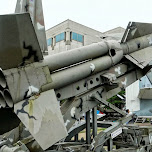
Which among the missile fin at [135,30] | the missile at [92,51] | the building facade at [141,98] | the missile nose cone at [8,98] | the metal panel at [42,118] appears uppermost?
the missile fin at [135,30]

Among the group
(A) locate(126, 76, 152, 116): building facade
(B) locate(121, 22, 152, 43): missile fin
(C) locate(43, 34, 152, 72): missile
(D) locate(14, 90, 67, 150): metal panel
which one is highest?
(B) locate(121, 22, 152, 43): missile fin

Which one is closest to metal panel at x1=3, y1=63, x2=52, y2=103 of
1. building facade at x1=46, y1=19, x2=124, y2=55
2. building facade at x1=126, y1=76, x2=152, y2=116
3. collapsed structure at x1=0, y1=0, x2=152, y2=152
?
collapsed structure at x1=0, y1=0, x2=152, y2=152

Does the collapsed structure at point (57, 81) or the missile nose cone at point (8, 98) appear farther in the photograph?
the missile nose cone at point (8, 98)

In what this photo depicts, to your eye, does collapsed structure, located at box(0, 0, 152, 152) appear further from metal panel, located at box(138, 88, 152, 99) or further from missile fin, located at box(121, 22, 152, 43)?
metal panel, located at box(138, 88, 152, 99)

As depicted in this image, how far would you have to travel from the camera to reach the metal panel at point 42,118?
2873mm

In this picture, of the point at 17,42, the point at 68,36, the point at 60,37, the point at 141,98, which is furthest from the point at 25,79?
the point at 60,37

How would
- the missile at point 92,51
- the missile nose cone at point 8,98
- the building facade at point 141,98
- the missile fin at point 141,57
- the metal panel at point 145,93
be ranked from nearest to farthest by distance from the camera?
the missile nose cone at point 8,98 → the missile at point 92,51 → the missile fin at point 141,57 → the metal panel at point 145,93 → the building facade at point 141,98

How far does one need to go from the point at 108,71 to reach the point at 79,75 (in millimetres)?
921

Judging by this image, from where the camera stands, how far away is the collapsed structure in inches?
114

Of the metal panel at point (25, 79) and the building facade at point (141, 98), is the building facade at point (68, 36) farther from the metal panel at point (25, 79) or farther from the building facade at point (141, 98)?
the metal panel at point (25, 79)

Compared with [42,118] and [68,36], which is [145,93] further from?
[42,118]

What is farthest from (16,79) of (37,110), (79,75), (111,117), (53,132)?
(111,117)

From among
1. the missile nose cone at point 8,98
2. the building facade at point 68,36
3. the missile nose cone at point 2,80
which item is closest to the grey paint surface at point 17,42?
the missile nose cone at point 2,80

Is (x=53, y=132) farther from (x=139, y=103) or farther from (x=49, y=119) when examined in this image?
(x=139, y=103)
